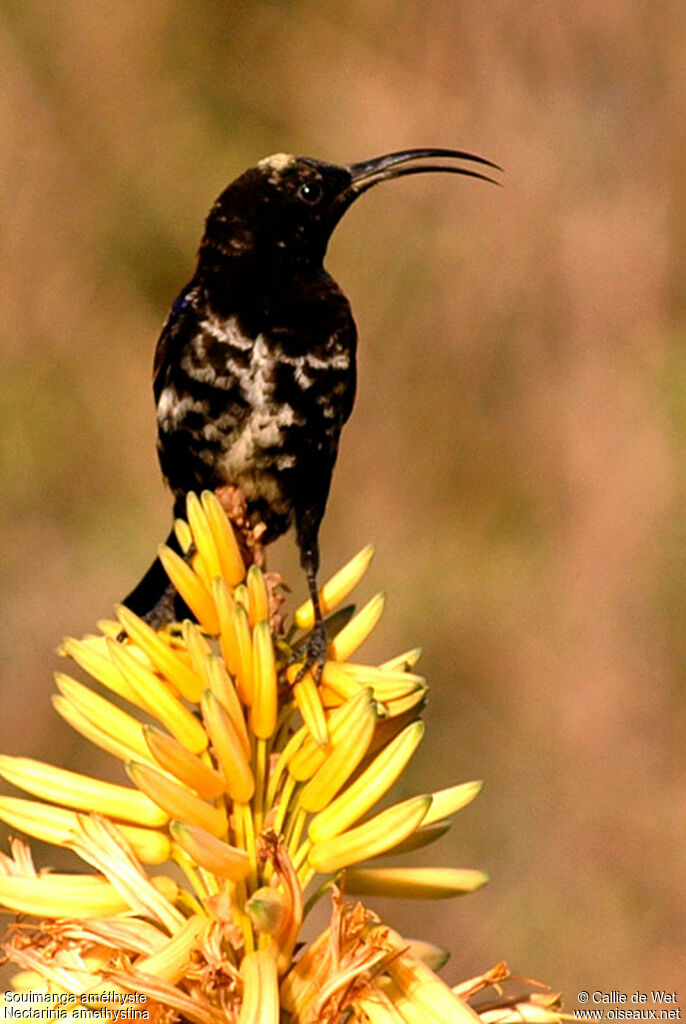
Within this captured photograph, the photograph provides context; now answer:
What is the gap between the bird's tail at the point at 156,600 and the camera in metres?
2.33

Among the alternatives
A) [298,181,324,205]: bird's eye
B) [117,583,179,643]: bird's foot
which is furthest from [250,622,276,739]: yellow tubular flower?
[298,181,324,205]: bird's eye

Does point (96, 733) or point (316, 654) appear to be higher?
point (316, 654)

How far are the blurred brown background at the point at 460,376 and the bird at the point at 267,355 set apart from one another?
1.92 meters

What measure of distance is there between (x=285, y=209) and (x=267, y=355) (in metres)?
0.37

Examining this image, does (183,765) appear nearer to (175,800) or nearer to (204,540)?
(175,800)

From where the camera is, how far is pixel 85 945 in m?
1.58

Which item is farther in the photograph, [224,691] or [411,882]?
[411,882]

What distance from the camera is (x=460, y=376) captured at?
4926 mm

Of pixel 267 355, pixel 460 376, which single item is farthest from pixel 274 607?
pixel 460 376

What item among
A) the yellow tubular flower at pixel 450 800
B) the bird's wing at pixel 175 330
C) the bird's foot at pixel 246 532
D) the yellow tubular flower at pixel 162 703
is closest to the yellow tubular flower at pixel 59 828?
the yellow tubular flower at pixel 162 703

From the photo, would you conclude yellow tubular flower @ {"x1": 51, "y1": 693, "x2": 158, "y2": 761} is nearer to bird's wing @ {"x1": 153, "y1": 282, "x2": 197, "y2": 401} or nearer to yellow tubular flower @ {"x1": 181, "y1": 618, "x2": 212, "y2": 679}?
yellow tubular flower @ {"x1": 181, "y1": 618, "x2": 212, "y2": 679}

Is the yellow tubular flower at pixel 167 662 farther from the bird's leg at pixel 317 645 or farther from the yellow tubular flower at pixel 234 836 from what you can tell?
the bird's leg at pixel 317 645

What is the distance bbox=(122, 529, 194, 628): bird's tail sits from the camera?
91.9 inches

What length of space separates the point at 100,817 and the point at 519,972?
122 inches
